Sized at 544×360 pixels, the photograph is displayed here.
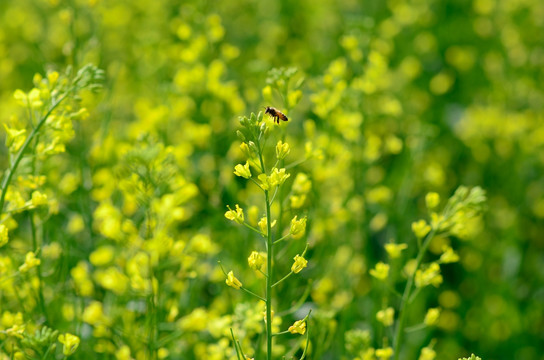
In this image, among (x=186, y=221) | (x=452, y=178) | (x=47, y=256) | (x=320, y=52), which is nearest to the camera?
(x=47, y=256)

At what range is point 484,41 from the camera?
6.29 meters

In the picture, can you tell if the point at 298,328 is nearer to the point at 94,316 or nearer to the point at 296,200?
the point at 296,200

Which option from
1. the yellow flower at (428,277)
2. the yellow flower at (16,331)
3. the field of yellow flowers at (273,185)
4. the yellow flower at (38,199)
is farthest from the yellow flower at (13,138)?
the yellow flower at (428,277)

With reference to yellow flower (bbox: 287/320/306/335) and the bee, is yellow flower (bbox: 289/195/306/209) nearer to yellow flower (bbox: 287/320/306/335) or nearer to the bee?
the bee

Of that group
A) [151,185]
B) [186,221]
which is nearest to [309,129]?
[151,185]

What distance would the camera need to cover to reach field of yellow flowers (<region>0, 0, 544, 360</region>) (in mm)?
2490

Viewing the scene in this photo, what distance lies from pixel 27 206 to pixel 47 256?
2.58 ft

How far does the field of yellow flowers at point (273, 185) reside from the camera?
249 centimetres

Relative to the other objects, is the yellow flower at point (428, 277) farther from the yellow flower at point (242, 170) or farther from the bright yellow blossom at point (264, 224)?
the yellow flower at point (242, 170)

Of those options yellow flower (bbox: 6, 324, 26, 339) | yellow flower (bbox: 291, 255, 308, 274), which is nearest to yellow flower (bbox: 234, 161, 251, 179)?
yellow flower (bbox: 291, 255, 308, 274)

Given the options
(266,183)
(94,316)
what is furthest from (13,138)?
(266,183)

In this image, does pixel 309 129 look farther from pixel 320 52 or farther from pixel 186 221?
pixel 320 52

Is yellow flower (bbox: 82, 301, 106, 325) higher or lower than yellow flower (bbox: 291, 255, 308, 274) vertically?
lower

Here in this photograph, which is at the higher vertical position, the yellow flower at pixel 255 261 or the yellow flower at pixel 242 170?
the yellow flower at pixel 242 170
